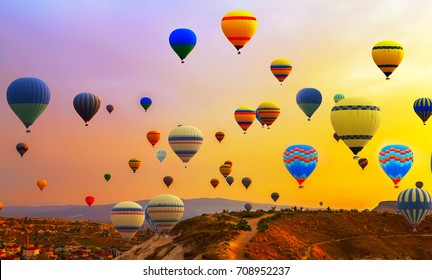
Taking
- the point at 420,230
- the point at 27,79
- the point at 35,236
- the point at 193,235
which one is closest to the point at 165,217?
the point at 193,235

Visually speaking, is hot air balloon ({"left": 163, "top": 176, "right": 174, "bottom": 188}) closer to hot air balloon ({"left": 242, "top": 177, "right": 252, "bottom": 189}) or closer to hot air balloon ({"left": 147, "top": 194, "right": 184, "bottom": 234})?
hot air balloon ({"left": 242, "top": 177, "right": 252, "bottom": 189})

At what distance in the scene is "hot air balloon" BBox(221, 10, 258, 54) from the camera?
303ft

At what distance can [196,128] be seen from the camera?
97.2 metres

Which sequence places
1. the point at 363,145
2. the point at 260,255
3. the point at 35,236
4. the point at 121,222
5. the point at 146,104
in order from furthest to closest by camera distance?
the point at 35,236 → the point at 146,104 → the point at 121,222 → the point at 363,145 → the point at 260,255

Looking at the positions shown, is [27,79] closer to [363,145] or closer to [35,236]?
[363,145]

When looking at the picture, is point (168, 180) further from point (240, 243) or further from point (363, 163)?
point (240, 243)

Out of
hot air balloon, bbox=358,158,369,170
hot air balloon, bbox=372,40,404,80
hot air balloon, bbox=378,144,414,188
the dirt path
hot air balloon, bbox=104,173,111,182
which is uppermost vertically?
hot air balloon, bbox=104,173,111,182

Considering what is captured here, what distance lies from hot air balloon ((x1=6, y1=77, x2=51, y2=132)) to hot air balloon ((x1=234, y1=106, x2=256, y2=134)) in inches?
1284

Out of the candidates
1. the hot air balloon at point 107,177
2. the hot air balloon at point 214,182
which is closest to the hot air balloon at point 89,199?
the hot air balloon at point 107,177

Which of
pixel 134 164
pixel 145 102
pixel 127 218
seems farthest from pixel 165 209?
pixel 134 164

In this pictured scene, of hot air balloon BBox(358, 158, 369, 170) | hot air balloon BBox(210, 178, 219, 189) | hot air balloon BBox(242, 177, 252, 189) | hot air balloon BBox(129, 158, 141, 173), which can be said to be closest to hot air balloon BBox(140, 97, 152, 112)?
hot air balloon BBox(129, 158, 141, 173)

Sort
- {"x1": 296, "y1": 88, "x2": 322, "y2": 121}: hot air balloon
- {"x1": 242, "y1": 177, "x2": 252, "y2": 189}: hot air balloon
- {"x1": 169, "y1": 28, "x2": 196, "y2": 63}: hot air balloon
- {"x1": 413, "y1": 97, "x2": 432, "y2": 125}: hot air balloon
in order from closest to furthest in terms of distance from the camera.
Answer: {"x1": 169, "y1": 28, "x2": 196, "y2": 63}: hot air balloon < {"x1": 413, "y1": 97, "x2": 432, "y2": 125}: hot air balloon < {"x1": 296, "y1": 88, "x2": 322, "y2": 121}: hot air balloon < {"x1": 242, "y1": 177, "x2": 252, "y2": 189}: hot air balloon

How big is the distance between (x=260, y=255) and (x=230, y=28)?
2969 cm

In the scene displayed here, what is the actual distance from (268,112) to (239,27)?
19.4 meters
